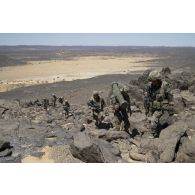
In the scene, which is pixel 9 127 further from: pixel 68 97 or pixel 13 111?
pixel 68 97

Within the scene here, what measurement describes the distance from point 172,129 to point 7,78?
35675mm

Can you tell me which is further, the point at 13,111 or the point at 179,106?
the point at 13,111

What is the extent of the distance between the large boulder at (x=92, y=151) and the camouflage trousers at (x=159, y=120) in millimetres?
1678

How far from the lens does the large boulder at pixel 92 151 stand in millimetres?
7500

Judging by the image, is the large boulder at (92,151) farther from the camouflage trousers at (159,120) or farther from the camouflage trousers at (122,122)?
the camouflage trousers at (122,122)

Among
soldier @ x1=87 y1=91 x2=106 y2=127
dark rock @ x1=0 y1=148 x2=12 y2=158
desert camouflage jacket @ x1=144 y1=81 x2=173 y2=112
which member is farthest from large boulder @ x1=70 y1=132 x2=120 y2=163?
soldier @ x1=87 y1=91 x2=106 y2=127

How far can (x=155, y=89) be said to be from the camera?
952cm

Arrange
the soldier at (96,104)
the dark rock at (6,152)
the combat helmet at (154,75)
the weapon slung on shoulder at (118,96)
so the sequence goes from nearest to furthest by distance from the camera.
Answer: the dark rock at (6,152) < the combat helmet at (154,75) < the weapon slung on shoulder at (118,96) < the soldier at (96,104)

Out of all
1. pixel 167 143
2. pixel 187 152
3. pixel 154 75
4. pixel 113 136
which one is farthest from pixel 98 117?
pixel 187 152

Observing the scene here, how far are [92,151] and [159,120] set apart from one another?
8.34 feet

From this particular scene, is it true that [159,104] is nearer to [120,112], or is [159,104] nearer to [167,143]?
[120,112]

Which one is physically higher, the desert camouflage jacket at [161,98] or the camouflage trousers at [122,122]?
the desert camouflage jacket at [161,98]

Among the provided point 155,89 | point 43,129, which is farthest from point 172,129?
point 43,129

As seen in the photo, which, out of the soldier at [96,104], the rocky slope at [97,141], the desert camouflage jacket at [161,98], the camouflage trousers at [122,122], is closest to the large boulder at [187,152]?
the rocky slope at [97,141]
